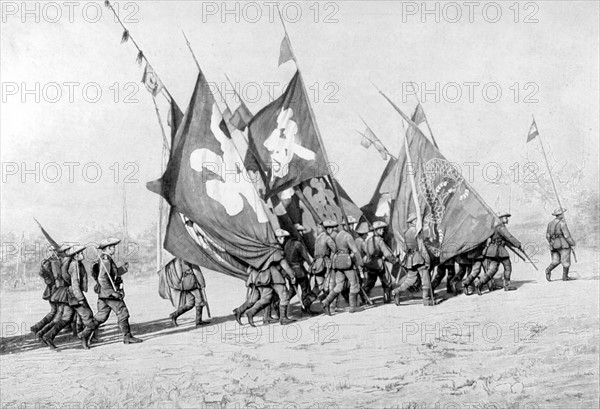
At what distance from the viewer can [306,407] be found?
814 cm

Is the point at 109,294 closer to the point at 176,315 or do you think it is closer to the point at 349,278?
the point at 176,315

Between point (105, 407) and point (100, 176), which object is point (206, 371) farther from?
point (100, 176)

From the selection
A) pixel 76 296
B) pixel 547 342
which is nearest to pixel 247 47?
pixel 76 296

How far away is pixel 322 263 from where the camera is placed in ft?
27.9

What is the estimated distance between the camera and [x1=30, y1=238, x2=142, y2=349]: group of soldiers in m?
8.03

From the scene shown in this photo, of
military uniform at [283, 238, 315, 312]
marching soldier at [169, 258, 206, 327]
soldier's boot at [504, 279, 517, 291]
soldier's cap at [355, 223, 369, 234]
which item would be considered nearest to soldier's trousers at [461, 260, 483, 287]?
soldier's boot at [504, 279, 517, 291]

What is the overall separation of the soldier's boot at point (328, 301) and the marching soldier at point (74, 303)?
2.22m

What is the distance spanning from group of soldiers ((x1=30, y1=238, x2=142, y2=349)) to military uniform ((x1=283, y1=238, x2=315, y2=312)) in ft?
5.48

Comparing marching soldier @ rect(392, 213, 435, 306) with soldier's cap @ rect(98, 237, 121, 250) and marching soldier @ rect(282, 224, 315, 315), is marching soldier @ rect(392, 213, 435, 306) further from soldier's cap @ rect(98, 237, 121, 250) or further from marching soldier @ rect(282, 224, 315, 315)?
soldier's cap @ rect(98, 237, 121, 250)

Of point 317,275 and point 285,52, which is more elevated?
point 285,52

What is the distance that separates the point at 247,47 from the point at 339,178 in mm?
1631

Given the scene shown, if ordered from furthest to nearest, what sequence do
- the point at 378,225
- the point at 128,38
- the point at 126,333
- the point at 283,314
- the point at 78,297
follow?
the point at 378,225, the point at 128,38, the point at 283,314, the point at 126,333, the point at 78,297

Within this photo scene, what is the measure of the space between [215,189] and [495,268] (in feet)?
9.78

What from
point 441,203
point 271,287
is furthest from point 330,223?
point 441,203
